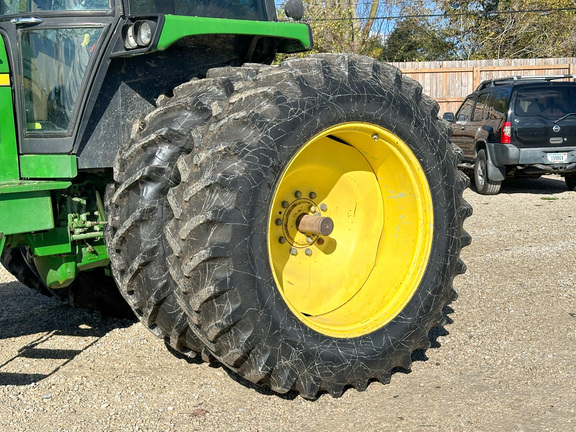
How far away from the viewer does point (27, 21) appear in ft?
10.9

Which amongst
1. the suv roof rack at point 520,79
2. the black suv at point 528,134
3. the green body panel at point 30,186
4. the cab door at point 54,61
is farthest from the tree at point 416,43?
the green body panel at point 30,186

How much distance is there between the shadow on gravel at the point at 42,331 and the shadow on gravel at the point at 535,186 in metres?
8.29

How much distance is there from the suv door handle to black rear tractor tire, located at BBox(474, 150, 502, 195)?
9.06 metres

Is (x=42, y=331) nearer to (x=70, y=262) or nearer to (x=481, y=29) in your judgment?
(x=70, y=262)

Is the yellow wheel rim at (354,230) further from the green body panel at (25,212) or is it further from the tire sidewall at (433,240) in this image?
the green body panel at (25,212)

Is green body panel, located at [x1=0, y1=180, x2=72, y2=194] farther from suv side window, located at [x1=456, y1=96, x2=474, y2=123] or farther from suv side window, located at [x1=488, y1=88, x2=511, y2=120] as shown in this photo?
suv side window, located at [x1=456, y1=96, x2=474, y2=123]

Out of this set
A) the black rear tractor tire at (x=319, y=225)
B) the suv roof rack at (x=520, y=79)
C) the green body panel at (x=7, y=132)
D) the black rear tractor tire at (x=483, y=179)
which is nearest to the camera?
the black rear tractor tire at (x=319, y=225)

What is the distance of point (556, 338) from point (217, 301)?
7.86 feet

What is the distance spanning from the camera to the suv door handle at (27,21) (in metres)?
3.32

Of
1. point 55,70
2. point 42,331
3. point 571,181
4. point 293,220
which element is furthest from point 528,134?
point 55,70

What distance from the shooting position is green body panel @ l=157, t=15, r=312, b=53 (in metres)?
3.31

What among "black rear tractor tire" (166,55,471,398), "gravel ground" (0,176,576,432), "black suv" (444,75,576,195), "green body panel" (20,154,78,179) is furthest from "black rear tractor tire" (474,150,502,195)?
"green body panel" (20,154,78,179)

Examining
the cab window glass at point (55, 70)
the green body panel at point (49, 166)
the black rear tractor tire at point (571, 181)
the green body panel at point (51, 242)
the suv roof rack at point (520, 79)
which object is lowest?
the black rear tractor tire at point (571, 181)

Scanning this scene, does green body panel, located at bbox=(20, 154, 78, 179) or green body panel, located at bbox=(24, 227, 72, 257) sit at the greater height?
green body panel, located at bbox=(20, 154, 78, 179)
